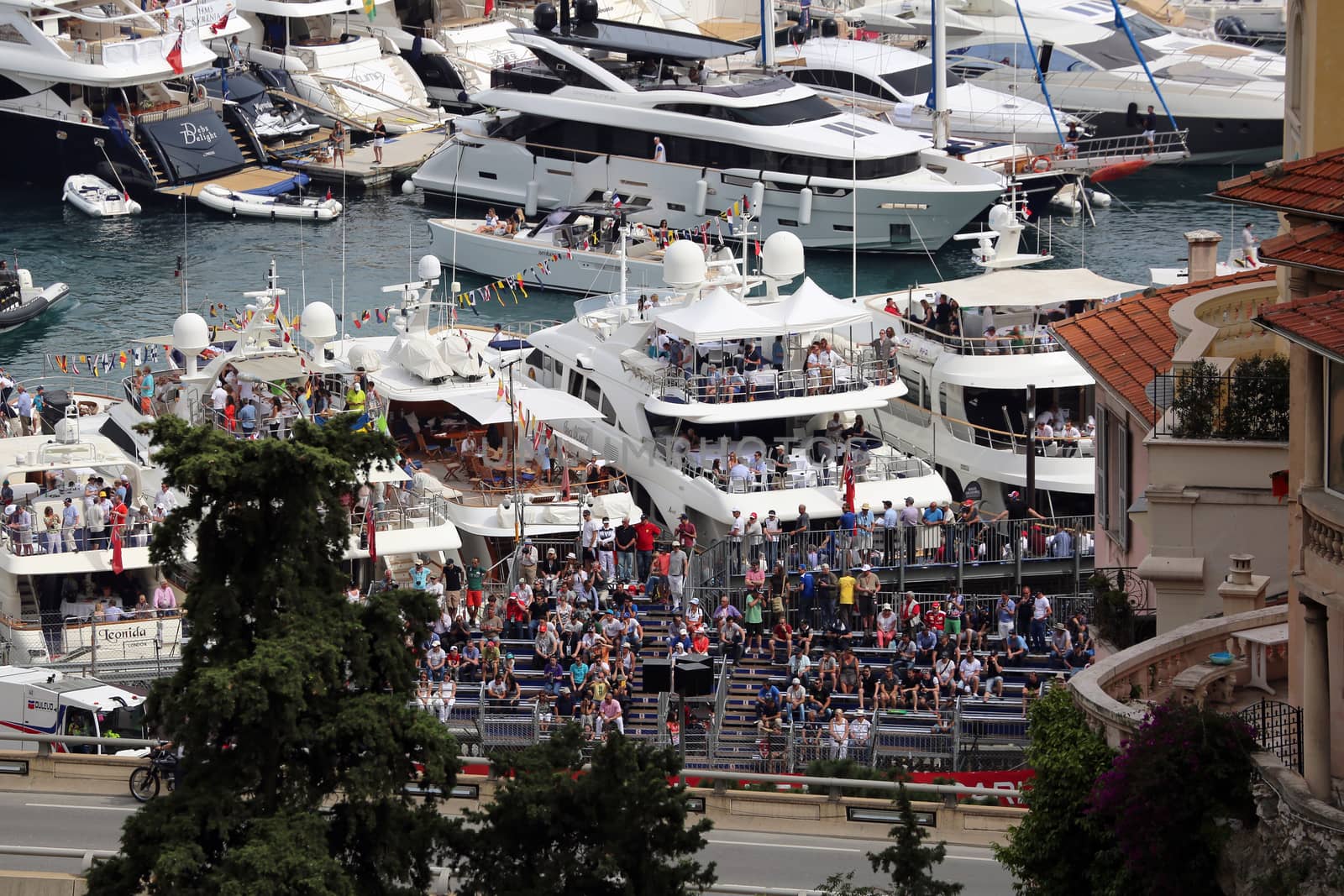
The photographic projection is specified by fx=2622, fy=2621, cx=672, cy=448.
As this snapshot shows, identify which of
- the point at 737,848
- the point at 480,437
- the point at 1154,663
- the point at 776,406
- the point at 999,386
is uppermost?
the point at 999,386

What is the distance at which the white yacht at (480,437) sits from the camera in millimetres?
39125

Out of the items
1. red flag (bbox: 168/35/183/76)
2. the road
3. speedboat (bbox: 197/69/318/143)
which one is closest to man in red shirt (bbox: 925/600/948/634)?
the road

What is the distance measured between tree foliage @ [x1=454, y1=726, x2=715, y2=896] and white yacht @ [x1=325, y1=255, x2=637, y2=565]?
18848 mm

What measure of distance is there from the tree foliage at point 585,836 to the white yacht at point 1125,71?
60.5 m

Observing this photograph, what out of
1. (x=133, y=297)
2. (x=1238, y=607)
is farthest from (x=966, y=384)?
(x=133, y=297)

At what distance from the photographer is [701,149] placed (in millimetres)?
69375

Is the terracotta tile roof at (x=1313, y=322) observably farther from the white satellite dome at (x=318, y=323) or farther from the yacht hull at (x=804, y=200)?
the yacht hull at (x=804, y=200)

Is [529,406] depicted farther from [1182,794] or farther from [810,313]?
[1182,794]

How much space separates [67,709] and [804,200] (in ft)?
127

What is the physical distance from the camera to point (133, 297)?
213ft

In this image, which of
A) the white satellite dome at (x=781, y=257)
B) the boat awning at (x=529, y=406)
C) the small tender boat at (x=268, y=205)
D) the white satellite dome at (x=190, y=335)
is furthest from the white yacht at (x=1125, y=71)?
the white satellite dome at (x=190, y=335)

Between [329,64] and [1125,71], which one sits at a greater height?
[329,64]

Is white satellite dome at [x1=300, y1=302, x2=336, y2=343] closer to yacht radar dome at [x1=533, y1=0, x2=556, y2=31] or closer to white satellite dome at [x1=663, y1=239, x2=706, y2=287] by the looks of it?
white satellite dome at [x1=663, y1=239, x2=706, y2=287]

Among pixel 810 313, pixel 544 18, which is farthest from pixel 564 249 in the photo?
pixel 810 313
